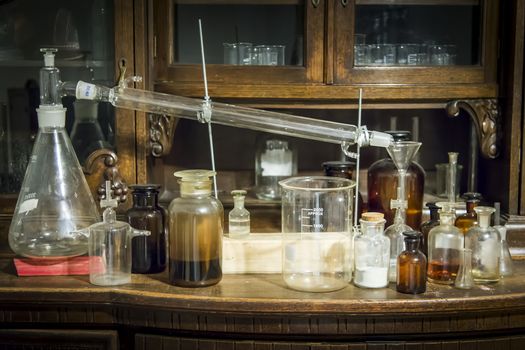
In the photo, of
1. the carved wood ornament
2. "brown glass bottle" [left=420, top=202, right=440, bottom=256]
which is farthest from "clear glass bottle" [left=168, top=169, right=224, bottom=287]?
the carved wood ornament

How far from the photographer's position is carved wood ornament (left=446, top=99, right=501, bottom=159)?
1944 millimetres

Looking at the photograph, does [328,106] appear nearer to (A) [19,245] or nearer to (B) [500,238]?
(B) [500,238]

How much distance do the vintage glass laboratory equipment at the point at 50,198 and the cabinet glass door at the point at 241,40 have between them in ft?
1.00

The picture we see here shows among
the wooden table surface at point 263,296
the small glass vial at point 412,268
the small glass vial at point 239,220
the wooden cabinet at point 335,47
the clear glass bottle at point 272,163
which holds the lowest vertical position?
the wooden table surface at point 263,296

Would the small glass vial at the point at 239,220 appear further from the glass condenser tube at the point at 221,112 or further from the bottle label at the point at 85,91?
the bottle label at the point at 85,91

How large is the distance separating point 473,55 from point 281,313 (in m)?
0.86

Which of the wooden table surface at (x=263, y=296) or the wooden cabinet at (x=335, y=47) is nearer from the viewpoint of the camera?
the wooden table surface at (x=263, y=296)

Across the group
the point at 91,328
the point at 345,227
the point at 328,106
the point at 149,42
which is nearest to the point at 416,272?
the point at 345,227

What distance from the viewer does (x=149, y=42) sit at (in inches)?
75.7

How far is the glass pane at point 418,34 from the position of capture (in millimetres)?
1953

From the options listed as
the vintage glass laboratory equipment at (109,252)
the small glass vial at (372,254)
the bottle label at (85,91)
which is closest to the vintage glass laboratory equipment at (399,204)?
the small glass vial at (372,254)

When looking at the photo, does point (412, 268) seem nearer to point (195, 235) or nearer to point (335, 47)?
point (195, 235)

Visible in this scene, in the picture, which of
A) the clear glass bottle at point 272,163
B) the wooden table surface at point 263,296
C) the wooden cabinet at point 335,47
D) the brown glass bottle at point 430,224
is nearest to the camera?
the wooden table surface at point 263,296

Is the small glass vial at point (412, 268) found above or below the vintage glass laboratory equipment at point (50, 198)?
below
